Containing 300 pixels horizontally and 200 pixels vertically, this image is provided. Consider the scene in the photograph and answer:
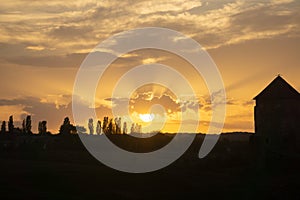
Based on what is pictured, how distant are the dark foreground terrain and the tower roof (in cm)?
578

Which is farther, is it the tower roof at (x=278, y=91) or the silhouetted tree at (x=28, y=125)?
the silhouetted tree at (x=28, y=125)

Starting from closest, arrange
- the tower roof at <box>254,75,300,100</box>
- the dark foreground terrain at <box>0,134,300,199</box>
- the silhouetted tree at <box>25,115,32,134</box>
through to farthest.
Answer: the dark foreground terrain at <box>0,134,300,199</box> → the tower roof at <box>254,75,300,100</box> → the silhouetted tree at <box>25,115,32,134</box>

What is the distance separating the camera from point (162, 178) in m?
44.5

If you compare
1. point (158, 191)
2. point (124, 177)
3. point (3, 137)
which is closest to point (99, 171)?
point (124, 177)

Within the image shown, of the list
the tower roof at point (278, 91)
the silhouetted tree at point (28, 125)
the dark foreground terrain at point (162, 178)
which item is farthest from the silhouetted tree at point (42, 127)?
the tower roof at point (278, 91)

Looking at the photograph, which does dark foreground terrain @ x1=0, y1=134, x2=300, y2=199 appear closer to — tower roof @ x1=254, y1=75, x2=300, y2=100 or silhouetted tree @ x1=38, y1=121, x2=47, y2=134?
tower roof @ x1=254, y1=75, x2=300, y2=100

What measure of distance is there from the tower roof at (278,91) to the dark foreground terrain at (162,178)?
19.0 feet

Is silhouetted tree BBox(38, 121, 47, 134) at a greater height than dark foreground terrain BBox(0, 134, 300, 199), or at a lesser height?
greater

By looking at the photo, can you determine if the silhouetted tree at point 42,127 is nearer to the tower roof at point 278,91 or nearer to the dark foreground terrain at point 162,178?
the dark foreground terrain at point 162,178

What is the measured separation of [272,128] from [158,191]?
2331cm

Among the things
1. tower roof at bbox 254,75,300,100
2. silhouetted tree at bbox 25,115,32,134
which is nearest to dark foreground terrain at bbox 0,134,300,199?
tower roof at bbox 254,75,300,100

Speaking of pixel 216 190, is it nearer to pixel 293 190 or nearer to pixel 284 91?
pixel 293 190

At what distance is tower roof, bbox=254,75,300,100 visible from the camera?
196 ft

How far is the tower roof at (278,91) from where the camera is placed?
196ft
